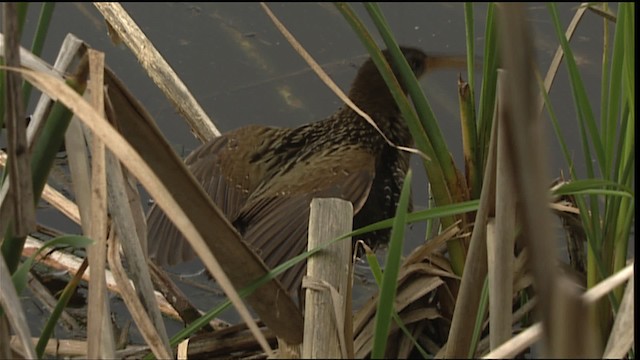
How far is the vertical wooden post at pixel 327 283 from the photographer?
53.0 inches

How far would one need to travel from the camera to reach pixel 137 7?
3643 mm

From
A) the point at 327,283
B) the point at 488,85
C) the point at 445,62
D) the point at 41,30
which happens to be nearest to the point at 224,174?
the point at 445,62

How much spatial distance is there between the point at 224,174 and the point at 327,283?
1.20 m

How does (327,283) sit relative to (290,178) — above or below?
below

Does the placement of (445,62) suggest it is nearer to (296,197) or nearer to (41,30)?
(296,197)

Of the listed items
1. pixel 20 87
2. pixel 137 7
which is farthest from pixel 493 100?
pixel 137 7

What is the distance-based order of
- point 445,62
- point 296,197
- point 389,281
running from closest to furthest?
point 389,281, point 296,197, point 445,62

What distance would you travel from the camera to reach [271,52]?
3.48 m

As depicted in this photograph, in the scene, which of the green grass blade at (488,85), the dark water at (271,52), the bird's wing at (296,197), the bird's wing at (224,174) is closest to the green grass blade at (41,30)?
the green grass blade at (488,85)

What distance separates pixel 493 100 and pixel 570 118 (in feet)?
4.38

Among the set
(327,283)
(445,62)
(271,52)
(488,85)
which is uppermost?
(271,52)

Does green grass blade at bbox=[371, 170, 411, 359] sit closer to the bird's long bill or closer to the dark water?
the bird's long bill

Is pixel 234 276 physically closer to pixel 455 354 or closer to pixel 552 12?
pixel 455 354

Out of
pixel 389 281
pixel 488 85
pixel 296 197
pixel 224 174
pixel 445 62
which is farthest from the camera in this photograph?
pixel 445 62
